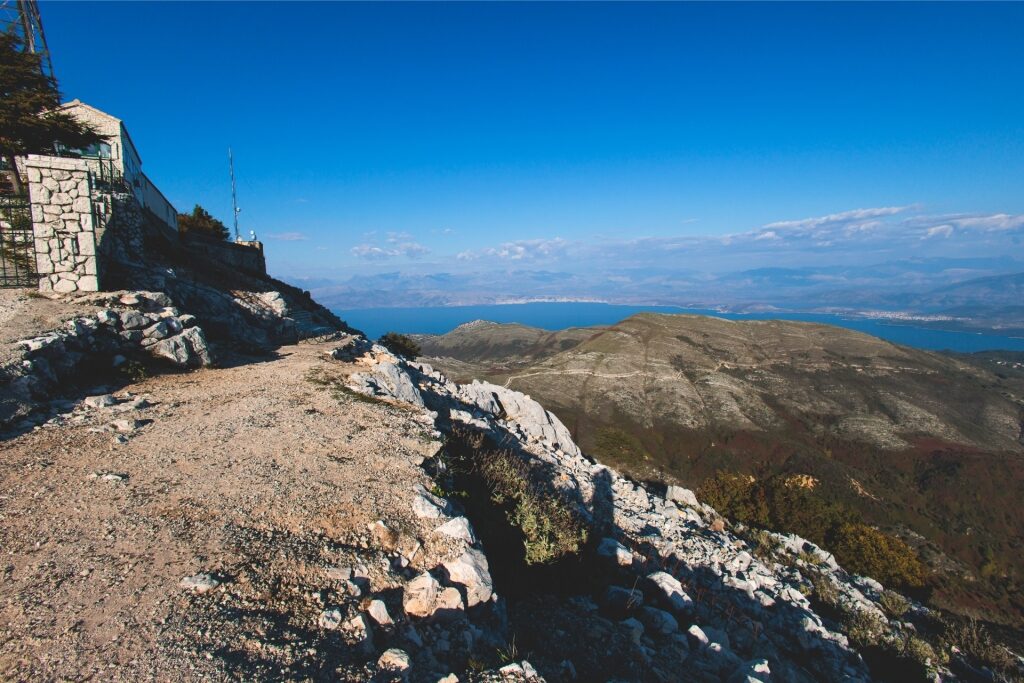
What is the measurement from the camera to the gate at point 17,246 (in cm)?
1408

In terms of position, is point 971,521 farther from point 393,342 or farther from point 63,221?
point 63,221

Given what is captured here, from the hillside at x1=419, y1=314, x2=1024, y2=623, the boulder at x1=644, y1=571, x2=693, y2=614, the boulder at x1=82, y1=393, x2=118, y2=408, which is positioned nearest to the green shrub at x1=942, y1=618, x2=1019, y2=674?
the boulder at x1=644, y1=571, x2=693, y2=614

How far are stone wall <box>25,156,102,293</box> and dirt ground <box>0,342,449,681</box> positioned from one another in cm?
502

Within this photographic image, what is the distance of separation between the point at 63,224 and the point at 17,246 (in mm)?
2006

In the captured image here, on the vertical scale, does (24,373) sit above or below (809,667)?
above

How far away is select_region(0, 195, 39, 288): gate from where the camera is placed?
46.2 ft

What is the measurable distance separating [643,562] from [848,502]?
1978 inches

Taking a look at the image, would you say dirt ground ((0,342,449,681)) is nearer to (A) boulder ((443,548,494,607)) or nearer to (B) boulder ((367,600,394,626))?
(B) boulder ((367,600,394,626))

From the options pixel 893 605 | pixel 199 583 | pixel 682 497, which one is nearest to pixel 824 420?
pixel 682 497

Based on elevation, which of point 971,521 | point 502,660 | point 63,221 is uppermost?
point 63,221

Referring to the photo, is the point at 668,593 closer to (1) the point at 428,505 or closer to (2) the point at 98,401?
(1) the point at 428,505

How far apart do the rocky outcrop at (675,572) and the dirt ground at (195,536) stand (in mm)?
1283

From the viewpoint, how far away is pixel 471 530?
7.76m

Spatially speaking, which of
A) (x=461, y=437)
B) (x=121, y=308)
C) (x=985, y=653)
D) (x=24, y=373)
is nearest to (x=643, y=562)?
(x=461, y=437)
